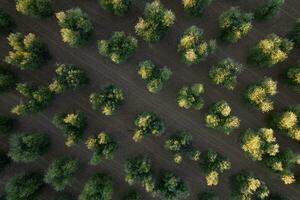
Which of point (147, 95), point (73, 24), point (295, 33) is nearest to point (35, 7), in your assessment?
point (73, 24)

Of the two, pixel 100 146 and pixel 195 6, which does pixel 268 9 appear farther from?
pixel 100 146

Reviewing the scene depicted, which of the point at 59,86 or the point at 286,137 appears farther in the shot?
the point at 286,137

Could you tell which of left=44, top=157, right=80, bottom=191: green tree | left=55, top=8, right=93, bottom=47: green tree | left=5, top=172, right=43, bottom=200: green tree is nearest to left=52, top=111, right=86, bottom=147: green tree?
left=44, top=157, right=80, bottom=191: green tree

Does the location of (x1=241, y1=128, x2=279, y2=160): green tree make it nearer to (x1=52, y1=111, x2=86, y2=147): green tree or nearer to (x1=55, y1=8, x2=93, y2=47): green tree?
(x1=52, y1=111, x2=86, y2=147): green tree

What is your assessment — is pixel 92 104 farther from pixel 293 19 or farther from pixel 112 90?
pixel 293 19

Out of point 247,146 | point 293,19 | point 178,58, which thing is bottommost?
point 247,146

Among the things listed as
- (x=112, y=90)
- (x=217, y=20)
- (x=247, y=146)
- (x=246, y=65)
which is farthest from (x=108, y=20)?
(x=247, y=146)
